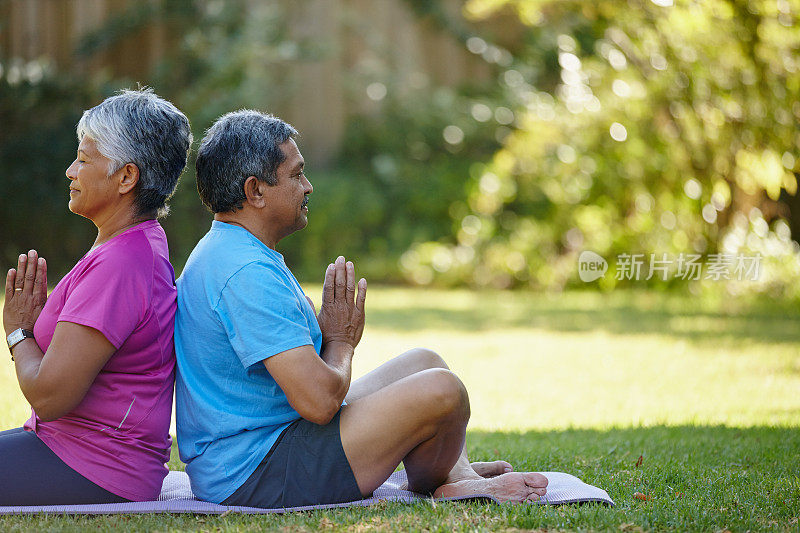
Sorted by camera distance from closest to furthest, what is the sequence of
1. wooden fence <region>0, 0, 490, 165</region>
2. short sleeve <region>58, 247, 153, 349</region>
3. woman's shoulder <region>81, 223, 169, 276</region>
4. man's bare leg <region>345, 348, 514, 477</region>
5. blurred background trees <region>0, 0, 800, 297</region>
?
short sleeve <region>58, 247, 153, 349</region> < woman's shoulder <region>81, 223, 169, 276</region> < man's bare leg <region>345, 348, 514, 477</region> < blurred background trees <region>0, 0, 800, 297</region> < wooden fence <region>0, 0, 490, 165</region>

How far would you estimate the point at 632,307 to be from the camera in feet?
32.3

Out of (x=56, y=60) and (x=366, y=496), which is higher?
(x=56, y=60)

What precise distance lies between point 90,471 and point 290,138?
1.30 meters

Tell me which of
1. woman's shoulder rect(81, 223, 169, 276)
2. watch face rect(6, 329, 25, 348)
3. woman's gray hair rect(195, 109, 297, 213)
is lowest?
watch face rect(6, 329, 25, 348)

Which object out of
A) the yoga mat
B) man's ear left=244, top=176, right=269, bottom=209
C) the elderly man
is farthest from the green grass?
man's ear left=244, top=176, right=269, bottom=209

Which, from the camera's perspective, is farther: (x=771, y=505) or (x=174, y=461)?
(x=174, y=461)

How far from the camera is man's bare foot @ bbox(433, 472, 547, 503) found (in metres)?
3.25

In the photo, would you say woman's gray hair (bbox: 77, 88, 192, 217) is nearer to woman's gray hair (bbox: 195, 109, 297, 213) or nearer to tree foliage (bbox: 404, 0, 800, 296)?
woman's gray hair (bbox: 195, 109, 297, 213)

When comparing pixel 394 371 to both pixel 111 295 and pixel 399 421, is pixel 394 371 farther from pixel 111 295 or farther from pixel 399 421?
pixel 111 295

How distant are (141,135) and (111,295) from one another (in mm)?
540

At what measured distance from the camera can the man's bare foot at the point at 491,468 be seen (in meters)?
3.61

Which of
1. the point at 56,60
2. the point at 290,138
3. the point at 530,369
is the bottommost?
the point at 530,369

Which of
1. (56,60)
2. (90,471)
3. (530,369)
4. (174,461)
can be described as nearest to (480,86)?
(56,60)

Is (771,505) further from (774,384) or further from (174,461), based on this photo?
(774,384)
